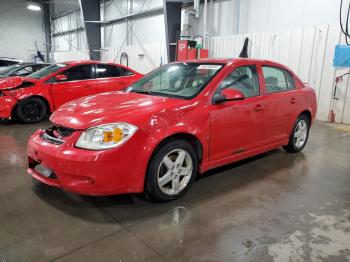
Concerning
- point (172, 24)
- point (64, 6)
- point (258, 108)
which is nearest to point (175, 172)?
point (258, 108)

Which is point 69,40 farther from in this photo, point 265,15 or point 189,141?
point 189,141

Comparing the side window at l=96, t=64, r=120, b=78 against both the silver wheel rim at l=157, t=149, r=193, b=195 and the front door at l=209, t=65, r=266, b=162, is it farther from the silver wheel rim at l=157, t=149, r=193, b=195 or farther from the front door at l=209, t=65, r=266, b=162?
the silver wheel rim at l=157, t=149, r=193, b=195

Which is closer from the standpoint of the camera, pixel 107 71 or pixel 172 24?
pixel 107 71

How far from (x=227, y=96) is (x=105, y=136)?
124 cm

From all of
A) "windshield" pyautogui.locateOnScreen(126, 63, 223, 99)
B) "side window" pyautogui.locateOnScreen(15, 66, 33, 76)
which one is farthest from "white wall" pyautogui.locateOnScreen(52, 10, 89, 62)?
"windshield" pyautogui.locateOnScreen(126, 63, 223, 99)

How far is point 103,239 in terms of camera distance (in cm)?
218

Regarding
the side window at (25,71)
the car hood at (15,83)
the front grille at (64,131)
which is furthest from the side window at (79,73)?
the front grille at (64,131)

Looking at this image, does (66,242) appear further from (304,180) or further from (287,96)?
(287,96)

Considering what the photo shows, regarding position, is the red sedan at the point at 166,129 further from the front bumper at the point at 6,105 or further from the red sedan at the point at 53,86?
the front bumper at the point at 6,105

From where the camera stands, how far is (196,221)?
246cm

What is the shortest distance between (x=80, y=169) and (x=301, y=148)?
3.39 m

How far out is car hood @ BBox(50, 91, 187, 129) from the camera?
249 centimetres

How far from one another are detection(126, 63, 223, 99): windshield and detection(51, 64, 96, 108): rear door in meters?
3.18

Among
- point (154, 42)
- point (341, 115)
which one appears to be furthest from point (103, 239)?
point (154, 42)
